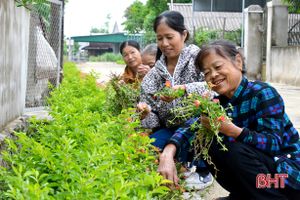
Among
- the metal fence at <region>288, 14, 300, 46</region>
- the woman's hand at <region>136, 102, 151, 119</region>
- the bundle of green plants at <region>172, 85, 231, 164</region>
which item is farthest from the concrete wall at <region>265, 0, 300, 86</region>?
the bundle of green plants at <region>172, 85, 231, 164</region>

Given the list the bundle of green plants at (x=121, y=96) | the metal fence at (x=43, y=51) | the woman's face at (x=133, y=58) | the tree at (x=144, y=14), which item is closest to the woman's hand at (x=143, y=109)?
the bundle of green plants at (x=121, y=96)

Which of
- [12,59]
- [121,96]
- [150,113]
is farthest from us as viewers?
[12,59]

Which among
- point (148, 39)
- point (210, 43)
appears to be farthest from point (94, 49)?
point (210, 43)

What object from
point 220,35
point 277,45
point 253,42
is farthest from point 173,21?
point 220,35

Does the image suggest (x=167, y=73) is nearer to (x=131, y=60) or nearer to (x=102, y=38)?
(x=131, y=60)

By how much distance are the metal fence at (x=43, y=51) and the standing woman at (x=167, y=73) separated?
2396 millimetres

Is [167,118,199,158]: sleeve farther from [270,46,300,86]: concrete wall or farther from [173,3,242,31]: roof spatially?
[173,3,242,31]: roof

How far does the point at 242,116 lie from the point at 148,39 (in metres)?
24.4

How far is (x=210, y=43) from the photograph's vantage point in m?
3.25

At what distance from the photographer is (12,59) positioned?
16.7 feet

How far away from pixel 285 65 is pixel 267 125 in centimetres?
1356

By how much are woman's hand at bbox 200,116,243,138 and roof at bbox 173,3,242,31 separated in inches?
770

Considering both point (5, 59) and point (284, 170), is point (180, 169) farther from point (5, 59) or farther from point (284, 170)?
point (5, 59)

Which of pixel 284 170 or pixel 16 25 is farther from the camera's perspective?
pixel 16 25
